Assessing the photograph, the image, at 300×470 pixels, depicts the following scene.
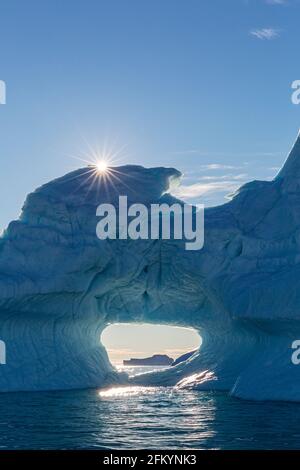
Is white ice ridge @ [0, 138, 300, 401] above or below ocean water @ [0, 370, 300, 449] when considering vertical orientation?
above

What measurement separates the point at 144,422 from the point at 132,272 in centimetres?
1466

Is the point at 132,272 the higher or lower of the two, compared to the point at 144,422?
higher

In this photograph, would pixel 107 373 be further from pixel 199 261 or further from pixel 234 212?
pixel 234 212

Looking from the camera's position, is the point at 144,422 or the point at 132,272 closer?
the point at 144,422

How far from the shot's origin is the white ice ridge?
32500 millimetres

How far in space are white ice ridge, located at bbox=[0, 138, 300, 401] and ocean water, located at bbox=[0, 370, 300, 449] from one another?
3514 millimetres

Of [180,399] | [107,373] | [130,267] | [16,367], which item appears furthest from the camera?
[107,373]

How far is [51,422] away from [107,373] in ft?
57.1

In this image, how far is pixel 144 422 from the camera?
22859 millimetres

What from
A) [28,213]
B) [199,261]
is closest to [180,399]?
[199,261]

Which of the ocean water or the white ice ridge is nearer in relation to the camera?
the ocean water

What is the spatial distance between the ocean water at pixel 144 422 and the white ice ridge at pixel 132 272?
11.5 feet
